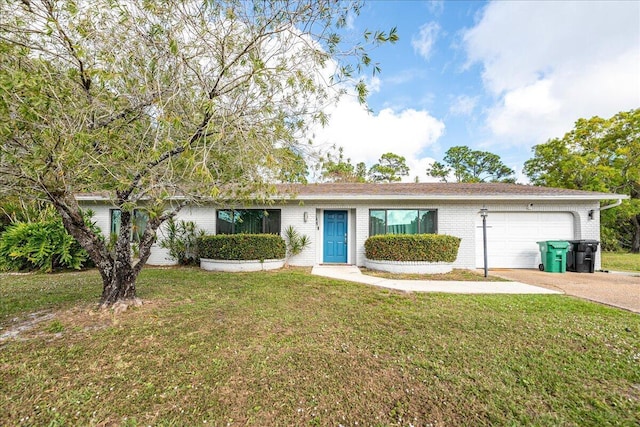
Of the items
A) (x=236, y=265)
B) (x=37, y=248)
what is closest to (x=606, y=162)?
(x=236, y=265)

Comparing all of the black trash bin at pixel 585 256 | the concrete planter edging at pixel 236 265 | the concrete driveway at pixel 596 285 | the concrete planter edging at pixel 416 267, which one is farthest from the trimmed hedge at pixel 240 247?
the black trash bin at pixel 585 256

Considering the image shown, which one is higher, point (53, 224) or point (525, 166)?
point (525, 166)

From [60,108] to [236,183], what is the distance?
2.31 metres

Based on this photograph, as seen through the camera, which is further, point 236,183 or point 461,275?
point 461,275

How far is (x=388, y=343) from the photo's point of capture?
3.30 m

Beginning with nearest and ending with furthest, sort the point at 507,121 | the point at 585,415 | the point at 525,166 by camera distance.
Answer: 1. the point at 585,415
2. the point at 507,121
3. the point at 525,166

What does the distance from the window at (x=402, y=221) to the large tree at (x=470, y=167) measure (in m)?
25.8

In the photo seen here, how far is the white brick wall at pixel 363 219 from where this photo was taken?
910 centimetres

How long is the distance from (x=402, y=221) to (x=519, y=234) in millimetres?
4152

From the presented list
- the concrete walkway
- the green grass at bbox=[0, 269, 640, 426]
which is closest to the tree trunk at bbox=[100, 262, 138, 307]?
the green grass at bbox=[0, 269, 640, 426]

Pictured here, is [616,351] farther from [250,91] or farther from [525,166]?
[525,166]

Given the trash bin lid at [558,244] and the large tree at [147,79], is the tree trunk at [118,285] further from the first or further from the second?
the trash bin lid at [558,244]

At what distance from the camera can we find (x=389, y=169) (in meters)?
28.7

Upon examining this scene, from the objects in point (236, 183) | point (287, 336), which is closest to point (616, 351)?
point (287, 336)
